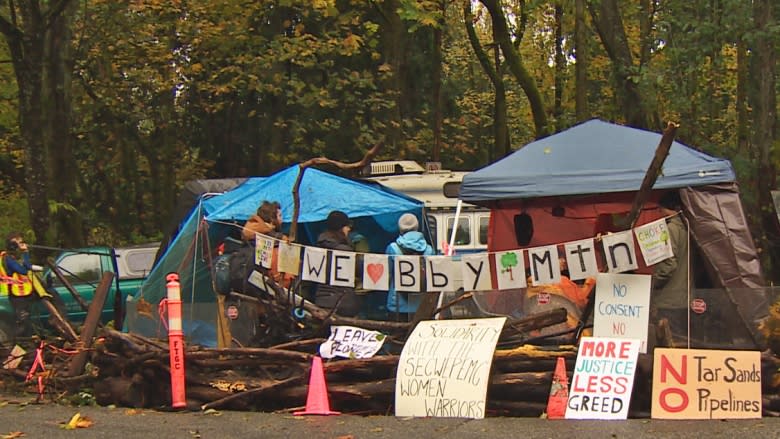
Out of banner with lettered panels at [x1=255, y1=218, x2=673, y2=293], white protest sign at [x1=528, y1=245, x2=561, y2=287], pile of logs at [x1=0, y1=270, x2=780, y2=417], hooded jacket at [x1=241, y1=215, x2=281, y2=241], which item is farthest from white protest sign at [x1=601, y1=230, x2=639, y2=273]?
hooded jacket at [x1=241, y1=215, x2=281, y2=241]

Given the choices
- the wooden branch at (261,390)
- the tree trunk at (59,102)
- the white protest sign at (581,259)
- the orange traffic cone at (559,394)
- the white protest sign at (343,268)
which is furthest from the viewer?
the tree trunk at (59,102)

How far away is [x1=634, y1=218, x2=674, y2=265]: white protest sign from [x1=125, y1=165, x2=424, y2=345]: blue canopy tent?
4418mm

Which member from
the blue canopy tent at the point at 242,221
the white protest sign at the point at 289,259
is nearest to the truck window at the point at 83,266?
the blue canopy tent at the point at 242,221

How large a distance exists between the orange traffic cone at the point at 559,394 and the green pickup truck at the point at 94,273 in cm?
967

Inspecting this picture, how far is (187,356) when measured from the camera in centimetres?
977

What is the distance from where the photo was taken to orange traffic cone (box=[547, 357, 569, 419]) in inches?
335

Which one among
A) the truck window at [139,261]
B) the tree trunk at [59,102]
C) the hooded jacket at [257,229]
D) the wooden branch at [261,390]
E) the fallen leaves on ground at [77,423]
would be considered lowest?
the fallen leaves on ground at [77,423]

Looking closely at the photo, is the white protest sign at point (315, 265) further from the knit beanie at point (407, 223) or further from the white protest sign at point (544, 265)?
the knit beanie at point (407, 223)

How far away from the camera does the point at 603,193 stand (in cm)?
1208

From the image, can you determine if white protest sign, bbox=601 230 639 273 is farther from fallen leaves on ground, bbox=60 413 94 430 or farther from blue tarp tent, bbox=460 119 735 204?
fallen leaves on ground, bbox=60 413 94 430

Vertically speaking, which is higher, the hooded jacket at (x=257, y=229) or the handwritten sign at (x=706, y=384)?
the hooded jacket at (x=257, y=229)

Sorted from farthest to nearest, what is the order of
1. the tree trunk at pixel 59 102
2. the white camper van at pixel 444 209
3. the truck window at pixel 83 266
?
the tree trunk at pixel 59 102 < the truck window at pixel 83 266 < the white camper van at pixel 444 209

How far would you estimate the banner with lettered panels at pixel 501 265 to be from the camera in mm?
9594

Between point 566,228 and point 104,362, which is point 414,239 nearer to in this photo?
point 566,228
